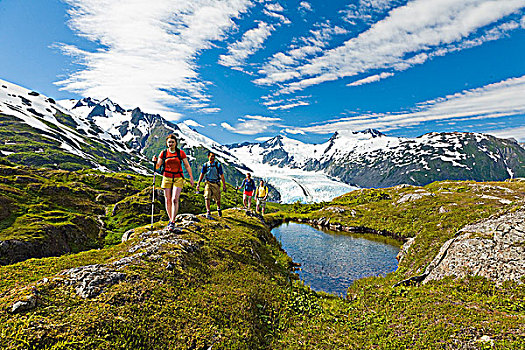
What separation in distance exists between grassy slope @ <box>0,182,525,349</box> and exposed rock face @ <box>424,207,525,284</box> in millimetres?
797

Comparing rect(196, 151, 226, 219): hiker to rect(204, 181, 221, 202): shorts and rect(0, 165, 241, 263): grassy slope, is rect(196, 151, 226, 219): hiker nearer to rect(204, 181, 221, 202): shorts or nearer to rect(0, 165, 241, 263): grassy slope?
rect(204, 181, 221, 202): shorts

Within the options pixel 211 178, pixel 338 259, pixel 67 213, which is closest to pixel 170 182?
pixel 211 178

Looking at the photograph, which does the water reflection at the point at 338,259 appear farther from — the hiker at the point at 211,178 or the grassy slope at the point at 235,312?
the hiker at the point at 211,178

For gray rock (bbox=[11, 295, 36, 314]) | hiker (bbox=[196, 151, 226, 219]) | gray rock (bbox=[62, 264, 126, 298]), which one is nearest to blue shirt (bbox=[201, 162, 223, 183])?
hiker (bbox=[196, 151, 226, 219])

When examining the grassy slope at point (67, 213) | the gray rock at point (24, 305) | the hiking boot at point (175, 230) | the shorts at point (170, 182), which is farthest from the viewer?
the grassy slope at point (67, 213)

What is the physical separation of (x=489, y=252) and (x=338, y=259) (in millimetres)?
17643

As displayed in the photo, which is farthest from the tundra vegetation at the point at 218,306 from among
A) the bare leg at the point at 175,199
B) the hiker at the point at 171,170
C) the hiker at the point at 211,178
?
the hiker at the point at 211,178

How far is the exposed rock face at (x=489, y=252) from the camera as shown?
40.6ft

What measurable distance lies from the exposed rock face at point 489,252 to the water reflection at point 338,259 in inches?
312

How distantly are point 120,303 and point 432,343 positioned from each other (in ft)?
37.4

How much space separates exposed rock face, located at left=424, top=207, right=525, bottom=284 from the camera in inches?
488

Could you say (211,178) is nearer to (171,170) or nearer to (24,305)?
(171,170)

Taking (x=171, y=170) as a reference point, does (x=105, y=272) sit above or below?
below

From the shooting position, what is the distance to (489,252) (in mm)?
13672
